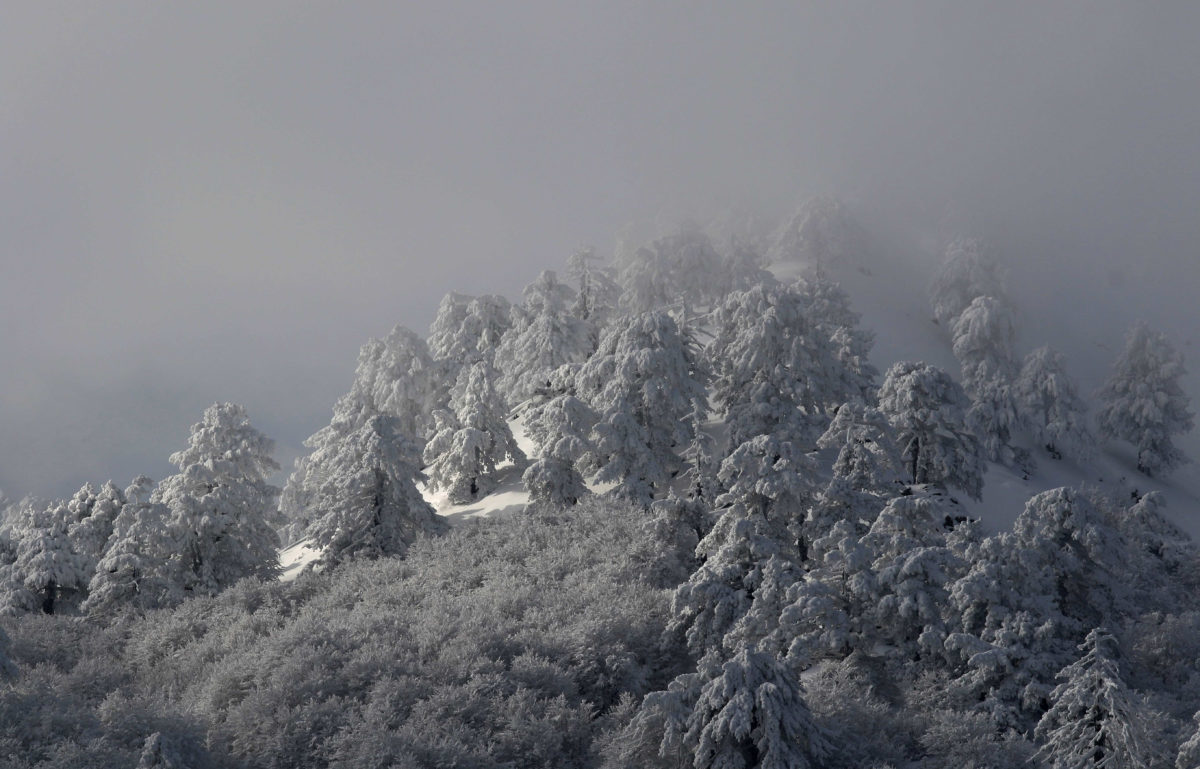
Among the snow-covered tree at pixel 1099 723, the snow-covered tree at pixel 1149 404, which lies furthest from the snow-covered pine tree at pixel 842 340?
the snow-covered tree at pixel 1099 723

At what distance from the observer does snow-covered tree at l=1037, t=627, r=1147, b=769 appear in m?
14.7

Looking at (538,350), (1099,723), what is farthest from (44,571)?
(1099,723)

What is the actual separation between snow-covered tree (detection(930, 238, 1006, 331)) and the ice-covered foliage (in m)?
13.5

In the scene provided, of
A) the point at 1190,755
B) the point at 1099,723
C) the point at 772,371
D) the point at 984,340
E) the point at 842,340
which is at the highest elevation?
the point at 984,340

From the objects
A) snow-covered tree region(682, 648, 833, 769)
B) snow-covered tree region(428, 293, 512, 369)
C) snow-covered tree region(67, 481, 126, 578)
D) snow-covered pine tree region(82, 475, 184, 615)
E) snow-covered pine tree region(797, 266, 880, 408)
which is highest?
snow-covered tree region(428, 293, 512, 369)

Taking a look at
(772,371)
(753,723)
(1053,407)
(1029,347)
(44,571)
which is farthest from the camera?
(1029,347)

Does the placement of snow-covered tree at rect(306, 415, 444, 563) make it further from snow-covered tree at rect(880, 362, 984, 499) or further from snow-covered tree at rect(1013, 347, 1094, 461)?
snow-covered tree at rect(1013, 347, 1094, 461)

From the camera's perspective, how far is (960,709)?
20.3m

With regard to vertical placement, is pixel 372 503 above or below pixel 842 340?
below

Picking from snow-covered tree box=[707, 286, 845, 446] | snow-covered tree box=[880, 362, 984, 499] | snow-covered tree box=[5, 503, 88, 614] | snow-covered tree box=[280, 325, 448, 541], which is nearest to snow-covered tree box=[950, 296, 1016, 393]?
snow-covered tree box=[880, 362, 984, 499]

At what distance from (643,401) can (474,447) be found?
9527mm

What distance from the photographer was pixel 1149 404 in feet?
192

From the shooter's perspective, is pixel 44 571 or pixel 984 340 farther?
pixel 984 340

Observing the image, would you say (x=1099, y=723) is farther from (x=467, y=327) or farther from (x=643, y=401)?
(x=467, y=327)
